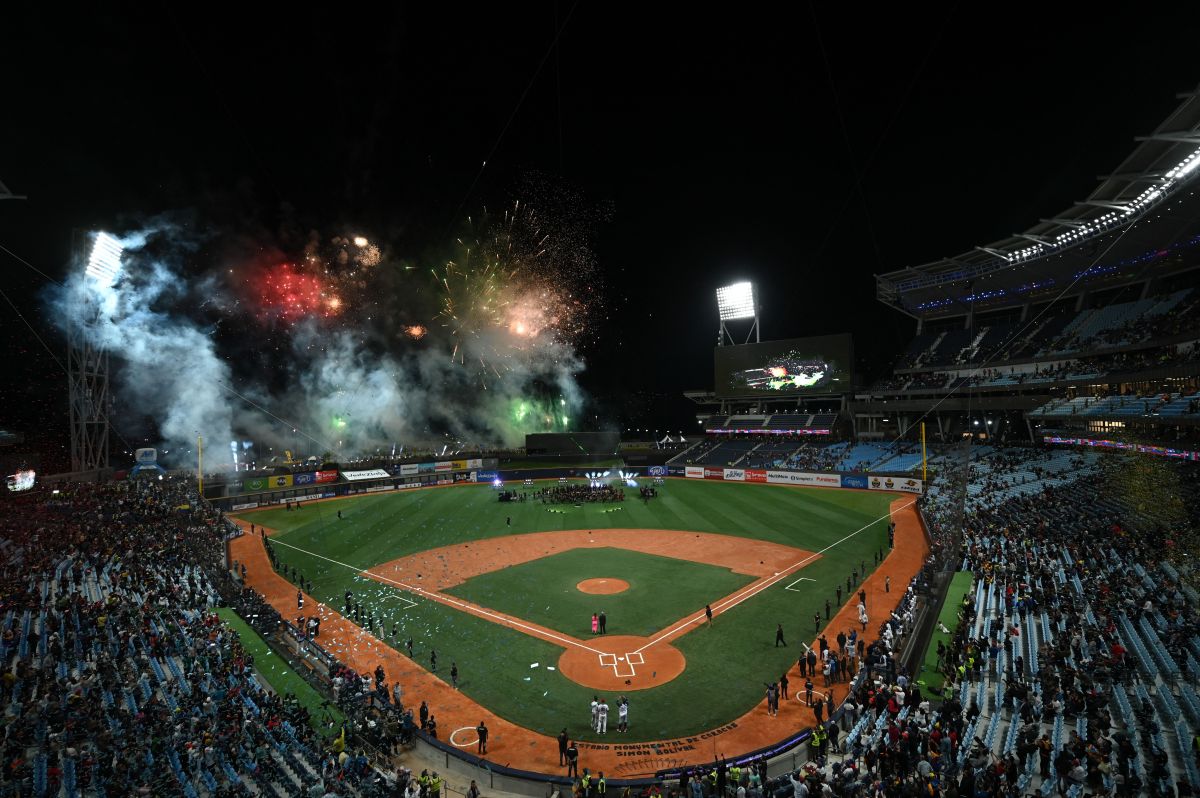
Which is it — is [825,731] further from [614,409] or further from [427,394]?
[614,409]

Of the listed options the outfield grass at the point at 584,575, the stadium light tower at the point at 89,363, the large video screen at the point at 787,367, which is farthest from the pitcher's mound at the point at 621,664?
the large video screen at the point at 787,367

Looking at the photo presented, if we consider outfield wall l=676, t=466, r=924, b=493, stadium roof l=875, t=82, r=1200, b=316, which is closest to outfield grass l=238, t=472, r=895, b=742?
outfield wall l=676, t=466, r=924, b=493

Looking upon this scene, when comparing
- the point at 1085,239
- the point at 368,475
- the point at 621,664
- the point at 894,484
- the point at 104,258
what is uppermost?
the point at 104,258

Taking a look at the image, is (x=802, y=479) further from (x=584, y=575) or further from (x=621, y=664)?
(x=621, y=664)

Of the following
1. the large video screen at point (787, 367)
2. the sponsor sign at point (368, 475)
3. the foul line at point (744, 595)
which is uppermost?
the large video screen at point (787, 367)

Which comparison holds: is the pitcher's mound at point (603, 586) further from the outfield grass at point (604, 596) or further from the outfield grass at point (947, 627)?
the outfield grass at point (947, 627)

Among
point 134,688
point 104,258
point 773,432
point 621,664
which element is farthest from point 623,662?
point 773,432
